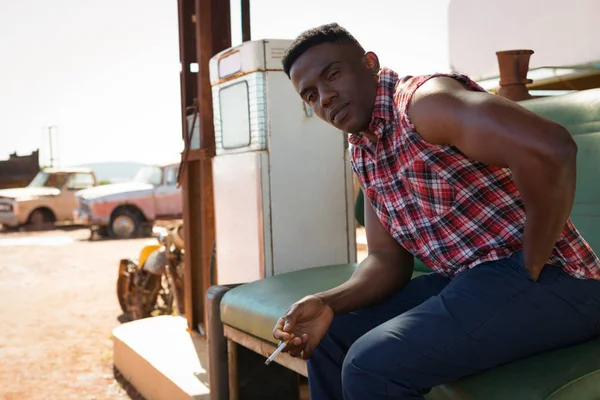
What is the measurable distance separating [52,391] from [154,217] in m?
11.0

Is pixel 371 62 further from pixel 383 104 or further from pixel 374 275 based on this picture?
pixel 374 275

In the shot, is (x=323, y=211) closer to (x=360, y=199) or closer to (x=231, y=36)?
(x=360, y=199)

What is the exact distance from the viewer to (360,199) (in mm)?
3242

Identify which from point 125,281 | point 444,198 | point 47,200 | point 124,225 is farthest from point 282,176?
point 47,200

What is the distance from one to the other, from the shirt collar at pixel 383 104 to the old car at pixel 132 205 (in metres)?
13.2

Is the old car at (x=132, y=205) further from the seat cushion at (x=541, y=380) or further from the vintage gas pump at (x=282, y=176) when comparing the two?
the seat cushion at (x=541, y=380)

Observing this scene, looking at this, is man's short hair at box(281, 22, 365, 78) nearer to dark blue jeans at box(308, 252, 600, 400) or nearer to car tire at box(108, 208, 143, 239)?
dark blue jeans at box(308, 252, 600, 400)

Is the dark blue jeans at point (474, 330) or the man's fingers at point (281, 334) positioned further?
the man's fingers at point (281, 334)

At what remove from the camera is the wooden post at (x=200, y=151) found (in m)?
4.52

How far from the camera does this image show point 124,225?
50.0 ft

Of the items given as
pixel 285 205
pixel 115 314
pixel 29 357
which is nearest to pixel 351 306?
pixel 285 205

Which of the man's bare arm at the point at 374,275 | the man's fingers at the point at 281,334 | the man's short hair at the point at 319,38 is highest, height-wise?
the man's short hair at the point at 319,38

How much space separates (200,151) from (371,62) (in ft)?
8.15

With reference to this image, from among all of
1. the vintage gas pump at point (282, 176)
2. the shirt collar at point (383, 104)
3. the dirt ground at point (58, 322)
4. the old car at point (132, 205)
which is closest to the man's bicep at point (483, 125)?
the shirt collar at point (383, 104)
